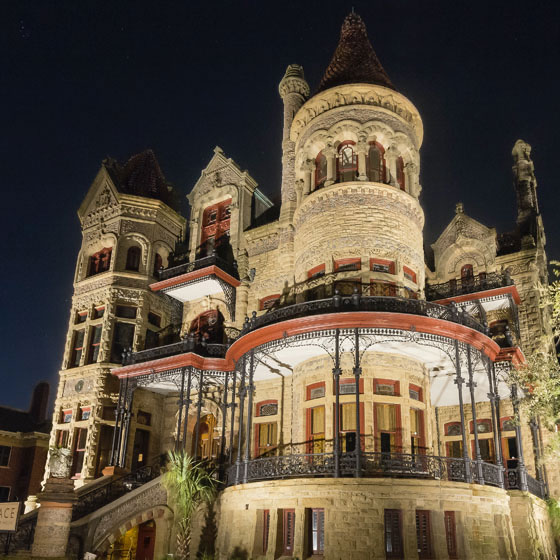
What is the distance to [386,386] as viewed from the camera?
19.9 meters

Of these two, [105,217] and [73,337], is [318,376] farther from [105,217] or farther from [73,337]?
[105,217]

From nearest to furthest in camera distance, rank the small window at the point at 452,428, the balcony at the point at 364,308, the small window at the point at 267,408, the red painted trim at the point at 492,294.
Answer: the balcony at the point at 364,308
the small window at the point at 267,408
the red painted trim at the point at 492,294
the small window at the point at 452,428

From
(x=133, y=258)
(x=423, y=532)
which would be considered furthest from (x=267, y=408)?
(x=133, y=258)

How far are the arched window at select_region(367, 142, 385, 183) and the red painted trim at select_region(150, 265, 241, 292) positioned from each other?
7.87 m

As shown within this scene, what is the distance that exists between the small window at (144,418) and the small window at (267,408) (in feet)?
20.4

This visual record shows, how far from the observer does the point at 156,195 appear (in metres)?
32.9

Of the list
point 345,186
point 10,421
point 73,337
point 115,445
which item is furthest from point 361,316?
point 10,421

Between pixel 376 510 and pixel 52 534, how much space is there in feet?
30.1

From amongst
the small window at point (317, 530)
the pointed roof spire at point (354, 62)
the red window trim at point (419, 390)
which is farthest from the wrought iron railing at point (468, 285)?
the small window at point (317, 530)

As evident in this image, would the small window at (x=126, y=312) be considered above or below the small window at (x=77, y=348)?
above

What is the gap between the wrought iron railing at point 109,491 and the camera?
20422 mm

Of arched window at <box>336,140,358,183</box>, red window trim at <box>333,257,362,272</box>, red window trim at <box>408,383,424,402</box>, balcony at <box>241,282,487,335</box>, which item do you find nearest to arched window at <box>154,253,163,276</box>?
arched window at <box>336,140,358,183</box>

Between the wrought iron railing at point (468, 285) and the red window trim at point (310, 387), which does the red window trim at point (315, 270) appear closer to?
the red window trim at point (310, 387)

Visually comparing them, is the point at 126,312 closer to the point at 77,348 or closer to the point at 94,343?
the point at 94,343
